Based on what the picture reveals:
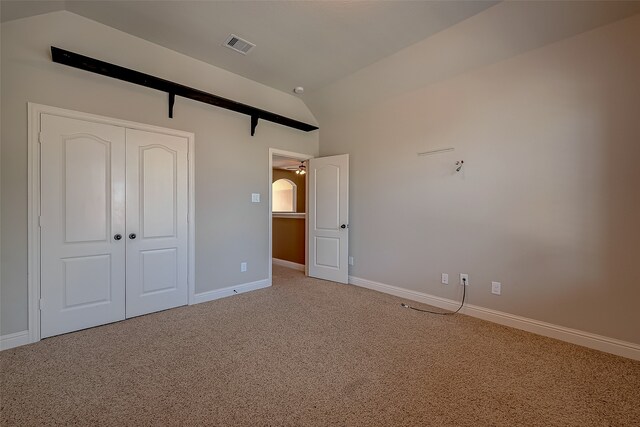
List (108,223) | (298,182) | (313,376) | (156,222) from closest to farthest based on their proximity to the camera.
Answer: (313,376) < (108,223) < (156,222) < (298,182)

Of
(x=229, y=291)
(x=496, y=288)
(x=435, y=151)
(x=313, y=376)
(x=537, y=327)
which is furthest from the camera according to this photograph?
(x=229, y=291)

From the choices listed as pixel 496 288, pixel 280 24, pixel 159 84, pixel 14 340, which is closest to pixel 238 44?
pixel 280 24

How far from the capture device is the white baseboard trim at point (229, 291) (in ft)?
11.4

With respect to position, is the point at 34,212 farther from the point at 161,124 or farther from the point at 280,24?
the point at 280,24

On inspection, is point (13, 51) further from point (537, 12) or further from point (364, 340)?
point (537, 12)

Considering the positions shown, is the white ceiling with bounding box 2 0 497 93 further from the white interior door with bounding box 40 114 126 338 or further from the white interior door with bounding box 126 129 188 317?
the white interior door with bounding box 126 129 188 317

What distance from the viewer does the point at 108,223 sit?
279 centimetres

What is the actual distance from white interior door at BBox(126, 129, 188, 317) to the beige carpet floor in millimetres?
331

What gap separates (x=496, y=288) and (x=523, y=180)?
3.76 feet

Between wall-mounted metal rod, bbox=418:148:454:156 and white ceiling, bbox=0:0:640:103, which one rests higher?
white ceiling, bbox=0:0:640:103

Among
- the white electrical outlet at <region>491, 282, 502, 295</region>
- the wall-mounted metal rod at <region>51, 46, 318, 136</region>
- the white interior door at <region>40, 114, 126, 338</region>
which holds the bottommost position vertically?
the white electrical outlet at <region>491, 282, 502, 295</region>

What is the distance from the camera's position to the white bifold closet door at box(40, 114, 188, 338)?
8.25ft

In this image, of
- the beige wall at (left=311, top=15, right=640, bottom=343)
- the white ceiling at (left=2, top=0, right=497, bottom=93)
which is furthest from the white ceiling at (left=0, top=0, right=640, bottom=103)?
the beige wall at (left=311, top=15, right=640, bottom=343)

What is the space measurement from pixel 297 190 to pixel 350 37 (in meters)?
6.92
